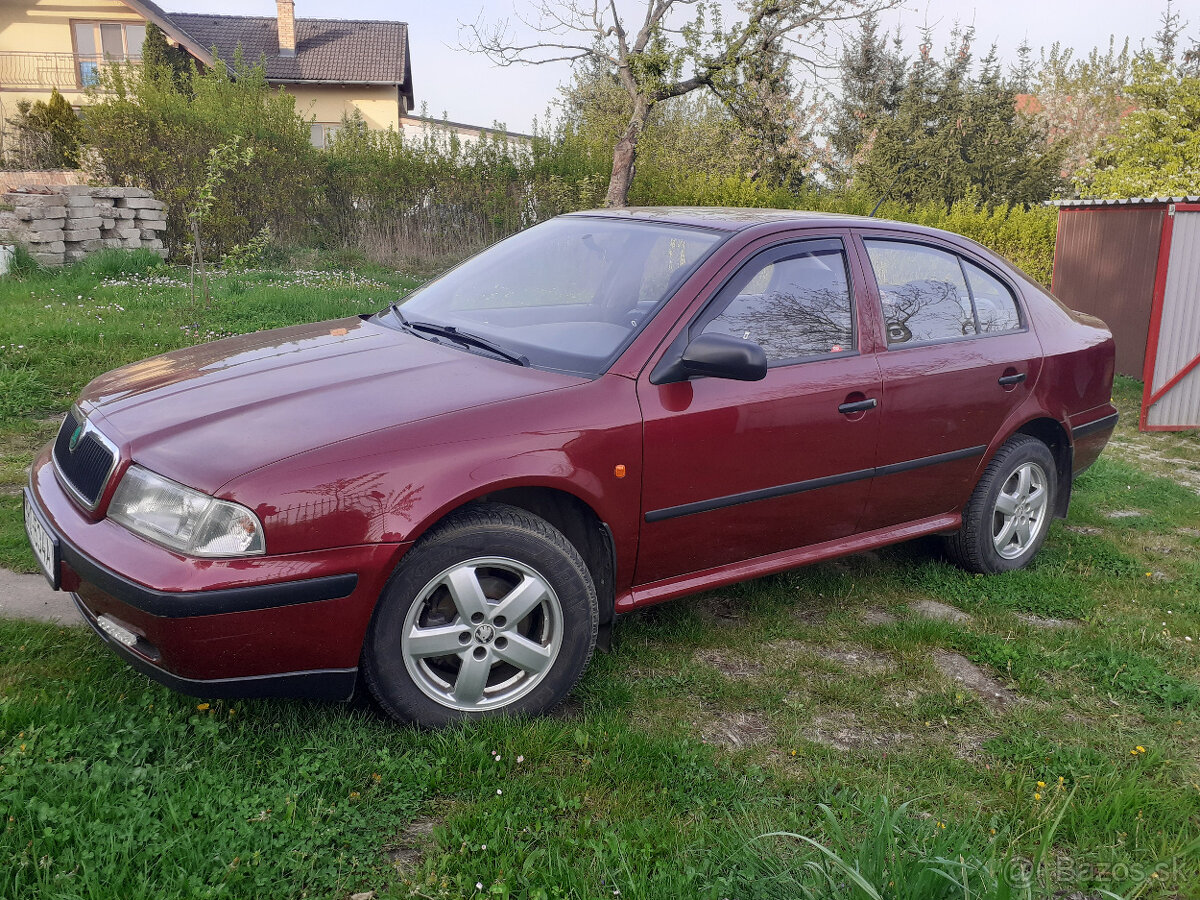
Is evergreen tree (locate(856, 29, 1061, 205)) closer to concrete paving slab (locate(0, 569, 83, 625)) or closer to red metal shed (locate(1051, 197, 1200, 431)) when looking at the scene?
red metal shed (locate(1051, 197, 1200, 431))

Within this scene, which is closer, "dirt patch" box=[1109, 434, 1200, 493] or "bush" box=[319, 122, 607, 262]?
"dirt patch" box=[1109, 434, 1200, 493]

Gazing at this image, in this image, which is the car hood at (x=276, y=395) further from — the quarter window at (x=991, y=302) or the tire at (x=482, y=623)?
the quarter window at (x=991, y=302)

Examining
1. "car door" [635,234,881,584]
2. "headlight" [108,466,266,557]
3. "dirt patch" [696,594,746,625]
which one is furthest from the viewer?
"dirt patch" [696,594,746,625]

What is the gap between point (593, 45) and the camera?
44.2 ft

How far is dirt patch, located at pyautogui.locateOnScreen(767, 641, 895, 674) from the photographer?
146 inches

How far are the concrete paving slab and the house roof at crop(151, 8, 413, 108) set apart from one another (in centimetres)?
3265

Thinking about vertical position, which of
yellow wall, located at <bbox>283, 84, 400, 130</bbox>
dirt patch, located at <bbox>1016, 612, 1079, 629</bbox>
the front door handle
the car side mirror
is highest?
yellow wall, located at <bbox>283, 84, 400, 130</bbox>

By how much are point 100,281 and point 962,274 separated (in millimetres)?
8928

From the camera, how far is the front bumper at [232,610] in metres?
2.51

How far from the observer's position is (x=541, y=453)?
117 inches

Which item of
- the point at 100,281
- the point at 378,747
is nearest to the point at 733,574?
the point at 378,747

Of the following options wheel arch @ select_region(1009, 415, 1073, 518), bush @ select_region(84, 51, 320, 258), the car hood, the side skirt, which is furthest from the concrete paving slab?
bush @ select_region(84, 51, 320, 258)

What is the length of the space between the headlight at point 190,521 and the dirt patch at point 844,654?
84.2 inches

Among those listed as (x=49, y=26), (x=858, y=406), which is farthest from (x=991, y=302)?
(x=49, y=26)
